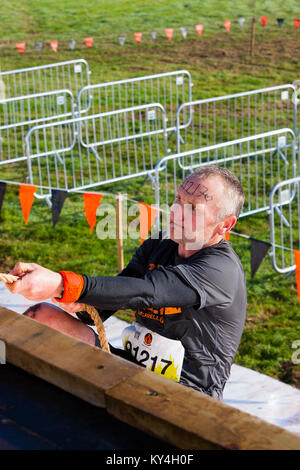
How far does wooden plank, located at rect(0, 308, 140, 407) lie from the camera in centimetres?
218

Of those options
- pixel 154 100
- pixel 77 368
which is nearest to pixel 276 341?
pixel 77 368

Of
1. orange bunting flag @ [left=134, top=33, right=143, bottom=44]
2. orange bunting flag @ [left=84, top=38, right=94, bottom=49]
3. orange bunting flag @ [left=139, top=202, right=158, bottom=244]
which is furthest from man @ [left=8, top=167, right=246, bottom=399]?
orange bunting flag @ [left=84, top=38, right=94, bottom=49]

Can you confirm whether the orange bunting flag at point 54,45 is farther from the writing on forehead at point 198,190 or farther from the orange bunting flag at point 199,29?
the writing on forehead at point 198,190

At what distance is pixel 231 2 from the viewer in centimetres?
2138

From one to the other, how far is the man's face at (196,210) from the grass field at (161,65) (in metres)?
2.44

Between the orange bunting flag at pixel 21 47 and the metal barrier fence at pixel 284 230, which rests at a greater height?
the orange bunting flag at pixel 21 47

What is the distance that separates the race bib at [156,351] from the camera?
2.99 metres

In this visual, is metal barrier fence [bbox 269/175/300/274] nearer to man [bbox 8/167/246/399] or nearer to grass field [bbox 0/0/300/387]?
grass field [bbox 0/0/300/387]

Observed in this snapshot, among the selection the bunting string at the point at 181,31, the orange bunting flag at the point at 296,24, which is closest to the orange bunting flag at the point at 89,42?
the bunting string at the point at 181,31

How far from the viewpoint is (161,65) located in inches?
693

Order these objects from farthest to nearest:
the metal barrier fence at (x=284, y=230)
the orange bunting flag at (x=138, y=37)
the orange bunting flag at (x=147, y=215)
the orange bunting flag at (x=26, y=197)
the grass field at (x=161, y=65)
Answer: the orange bunting flag at (x=138, y=37), the orange bunting flag at (x=26, y=197), the metal barrier fence at (x=284, y=230), the grass field at (x=161, y=65), the orange bunting flag at (x=147, y=215)

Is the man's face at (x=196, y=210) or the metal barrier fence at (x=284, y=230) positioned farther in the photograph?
the metal barrier fence at (x=284, y=230)

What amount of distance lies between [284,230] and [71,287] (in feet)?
19.3

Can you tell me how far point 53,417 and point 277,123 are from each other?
10.9m
